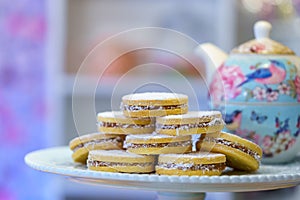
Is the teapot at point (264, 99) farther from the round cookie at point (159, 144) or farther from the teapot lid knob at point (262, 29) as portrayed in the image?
the round cookie at point (159, 144)

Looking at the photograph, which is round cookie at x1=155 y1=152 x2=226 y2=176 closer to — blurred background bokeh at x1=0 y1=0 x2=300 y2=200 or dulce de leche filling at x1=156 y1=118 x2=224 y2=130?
dulce de leche filling at x1=156 y1=118 x2=224 y2=130

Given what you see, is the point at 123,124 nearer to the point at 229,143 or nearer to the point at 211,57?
the point at 229,143

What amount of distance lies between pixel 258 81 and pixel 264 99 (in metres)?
0.03

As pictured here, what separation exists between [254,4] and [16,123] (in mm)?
1095

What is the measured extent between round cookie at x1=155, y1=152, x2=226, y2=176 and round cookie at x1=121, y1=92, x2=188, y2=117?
0.23 ft

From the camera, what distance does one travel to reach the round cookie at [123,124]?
808 millimetres

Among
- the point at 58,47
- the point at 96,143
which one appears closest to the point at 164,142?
the point at 96,143

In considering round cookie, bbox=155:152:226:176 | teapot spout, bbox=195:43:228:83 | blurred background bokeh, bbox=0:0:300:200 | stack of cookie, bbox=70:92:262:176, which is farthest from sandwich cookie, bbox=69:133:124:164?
blurred background bokeh, bbox=0:0:300:200

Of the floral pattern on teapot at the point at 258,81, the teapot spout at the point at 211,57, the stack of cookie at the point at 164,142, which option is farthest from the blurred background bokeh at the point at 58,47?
the stack of cookie at the point at 164,142

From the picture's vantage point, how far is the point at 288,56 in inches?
38.0

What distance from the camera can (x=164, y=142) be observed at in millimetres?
762

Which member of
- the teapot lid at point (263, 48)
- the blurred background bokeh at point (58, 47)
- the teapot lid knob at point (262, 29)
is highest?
the teapot lid knob at point (262, 29)

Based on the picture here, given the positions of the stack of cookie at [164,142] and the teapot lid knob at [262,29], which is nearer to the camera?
the stack of cookie at [164,142]

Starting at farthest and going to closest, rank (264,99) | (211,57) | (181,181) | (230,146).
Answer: (211,57) < (264,99) < (230,146) < (181,181)
